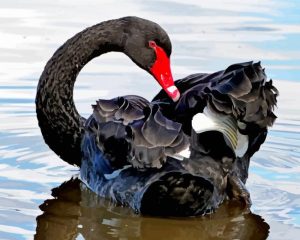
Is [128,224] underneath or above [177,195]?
underneath

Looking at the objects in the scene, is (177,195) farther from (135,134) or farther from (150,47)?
(150,47)

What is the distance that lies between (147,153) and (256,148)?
3.46ft

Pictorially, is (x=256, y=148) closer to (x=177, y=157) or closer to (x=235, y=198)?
(x=235, y=198)

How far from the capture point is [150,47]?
6.85m

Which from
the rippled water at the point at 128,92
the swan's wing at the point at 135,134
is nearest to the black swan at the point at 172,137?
the swan's wing at the point at 135,134

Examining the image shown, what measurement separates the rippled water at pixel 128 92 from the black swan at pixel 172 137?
4.7 inches

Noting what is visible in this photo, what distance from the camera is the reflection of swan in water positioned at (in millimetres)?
5922

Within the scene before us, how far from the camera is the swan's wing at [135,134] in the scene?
585cm

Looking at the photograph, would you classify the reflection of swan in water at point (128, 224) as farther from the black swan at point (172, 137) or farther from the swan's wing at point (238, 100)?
the swan's wing at point (238, 100)

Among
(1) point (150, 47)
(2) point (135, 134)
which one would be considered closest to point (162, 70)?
(1) point (150, 47)

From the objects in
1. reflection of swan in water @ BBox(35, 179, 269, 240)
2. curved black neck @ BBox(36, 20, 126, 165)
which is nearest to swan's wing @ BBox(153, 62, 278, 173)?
reflection of swan in water @ BBox(35, 179, 269, 240)

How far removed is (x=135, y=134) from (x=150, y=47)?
1070 millimetres

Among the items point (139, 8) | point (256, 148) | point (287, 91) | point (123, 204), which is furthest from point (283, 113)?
point (139, 8)

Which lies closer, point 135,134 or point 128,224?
point 135,134
